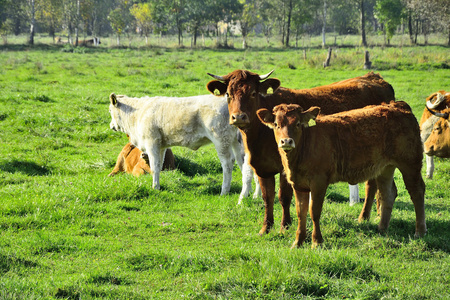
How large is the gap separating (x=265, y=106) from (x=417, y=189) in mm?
2367

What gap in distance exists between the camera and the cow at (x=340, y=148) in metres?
5.74

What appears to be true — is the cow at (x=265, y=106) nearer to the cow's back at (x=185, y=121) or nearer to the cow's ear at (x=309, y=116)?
the cow's ear at (x=309, y=116)

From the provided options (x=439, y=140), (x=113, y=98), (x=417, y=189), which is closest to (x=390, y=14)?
(x=439, y=140)

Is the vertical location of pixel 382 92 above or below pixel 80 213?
above

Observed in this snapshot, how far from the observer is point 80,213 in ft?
25.8

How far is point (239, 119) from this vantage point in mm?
6148

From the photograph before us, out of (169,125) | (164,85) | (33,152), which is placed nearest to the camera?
(169,125)

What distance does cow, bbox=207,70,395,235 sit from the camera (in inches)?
256

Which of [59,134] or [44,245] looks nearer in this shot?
[44,245]

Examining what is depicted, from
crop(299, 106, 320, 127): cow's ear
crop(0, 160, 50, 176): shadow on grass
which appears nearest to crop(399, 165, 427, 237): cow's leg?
crop(299, 106, 320, 127): cow's ear

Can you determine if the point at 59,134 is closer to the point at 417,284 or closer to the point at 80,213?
the point at 80,213

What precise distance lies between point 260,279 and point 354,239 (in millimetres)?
2087

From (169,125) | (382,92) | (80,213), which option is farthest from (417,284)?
(169,125)

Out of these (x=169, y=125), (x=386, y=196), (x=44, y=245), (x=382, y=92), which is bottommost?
(x=44, y=245)
